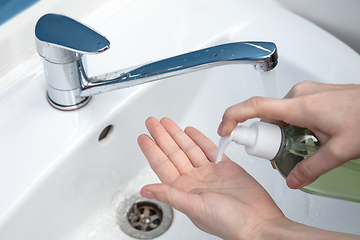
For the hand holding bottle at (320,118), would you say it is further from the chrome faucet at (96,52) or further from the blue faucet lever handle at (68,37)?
the blue faucet lever handle at (68,37)

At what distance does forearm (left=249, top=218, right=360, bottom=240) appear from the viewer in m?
0.39

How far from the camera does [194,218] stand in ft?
1.47

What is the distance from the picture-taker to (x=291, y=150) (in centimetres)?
44

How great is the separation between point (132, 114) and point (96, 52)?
0.17 meters

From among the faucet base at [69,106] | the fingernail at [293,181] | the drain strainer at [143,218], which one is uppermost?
the faucet base at [69,106]

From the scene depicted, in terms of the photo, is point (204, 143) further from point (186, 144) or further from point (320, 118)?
point (320, 118)

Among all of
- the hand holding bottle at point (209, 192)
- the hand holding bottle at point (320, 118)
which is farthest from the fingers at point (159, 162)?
the hand holding bottle at point (320, 118)

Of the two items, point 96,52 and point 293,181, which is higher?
point 96,52

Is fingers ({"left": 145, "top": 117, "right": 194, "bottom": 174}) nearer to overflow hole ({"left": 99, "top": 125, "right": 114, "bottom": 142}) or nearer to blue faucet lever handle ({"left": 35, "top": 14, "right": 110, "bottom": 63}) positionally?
overflow hole ({"left": 99, "top": 125, "right": 114, "bottom": 142})

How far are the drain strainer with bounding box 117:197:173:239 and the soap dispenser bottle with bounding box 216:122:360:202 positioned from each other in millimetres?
203

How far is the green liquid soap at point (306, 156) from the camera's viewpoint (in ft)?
1.45

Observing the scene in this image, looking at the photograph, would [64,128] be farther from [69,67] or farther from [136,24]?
[136,24]

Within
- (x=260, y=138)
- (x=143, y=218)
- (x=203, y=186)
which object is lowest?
(x=143, y=218)

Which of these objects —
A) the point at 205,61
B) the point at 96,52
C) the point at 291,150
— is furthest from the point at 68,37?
the point at 291,150
